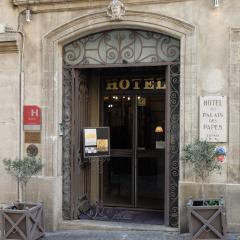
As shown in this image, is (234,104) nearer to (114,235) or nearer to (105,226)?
(114,235)

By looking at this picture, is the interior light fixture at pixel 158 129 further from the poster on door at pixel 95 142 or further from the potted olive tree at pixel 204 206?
the potted olive tree at pixel 204 206

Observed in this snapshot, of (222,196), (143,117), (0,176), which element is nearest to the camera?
(222,196)

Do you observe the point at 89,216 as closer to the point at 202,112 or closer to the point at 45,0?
the point at 202,112

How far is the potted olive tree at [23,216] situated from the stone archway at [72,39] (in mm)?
699

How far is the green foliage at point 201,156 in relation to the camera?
6.95m

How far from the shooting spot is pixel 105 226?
320 inches

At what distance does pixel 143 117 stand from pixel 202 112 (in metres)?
2.38

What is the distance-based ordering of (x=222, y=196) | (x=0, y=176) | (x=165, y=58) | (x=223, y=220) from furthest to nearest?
(x=0, y=176) < (x=165, y=58) < (x=222, y=196) < (x=223, y=220)

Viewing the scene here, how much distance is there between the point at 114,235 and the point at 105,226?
1.15 ft

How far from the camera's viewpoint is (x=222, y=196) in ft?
24.1

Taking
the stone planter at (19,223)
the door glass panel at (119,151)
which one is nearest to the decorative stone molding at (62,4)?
the door glass panel at (119,151)

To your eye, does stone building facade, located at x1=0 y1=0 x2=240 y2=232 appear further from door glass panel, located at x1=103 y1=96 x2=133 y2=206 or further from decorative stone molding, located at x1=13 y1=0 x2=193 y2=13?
door glass panel, located at x1=103 y1=96 x2=133 y2=206

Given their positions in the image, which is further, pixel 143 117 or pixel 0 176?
pixel 143 117

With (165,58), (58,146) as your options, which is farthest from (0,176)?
(165,58)
